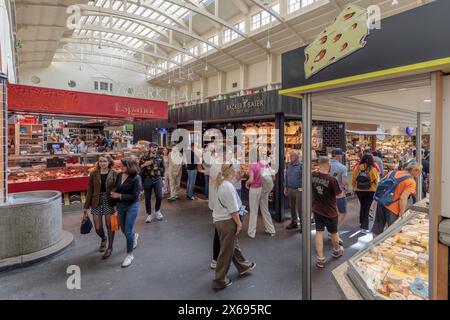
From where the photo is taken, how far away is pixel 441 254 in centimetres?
146

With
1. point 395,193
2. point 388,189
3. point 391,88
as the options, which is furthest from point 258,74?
point 391,88

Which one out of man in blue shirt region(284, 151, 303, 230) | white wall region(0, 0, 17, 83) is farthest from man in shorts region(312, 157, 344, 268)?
white wall region(0, 0, 17, 83)

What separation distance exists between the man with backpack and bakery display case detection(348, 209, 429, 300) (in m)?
0.95

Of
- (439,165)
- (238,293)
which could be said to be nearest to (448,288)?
(439,165)

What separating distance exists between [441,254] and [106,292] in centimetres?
319

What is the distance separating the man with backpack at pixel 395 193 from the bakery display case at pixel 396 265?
0.95 meters

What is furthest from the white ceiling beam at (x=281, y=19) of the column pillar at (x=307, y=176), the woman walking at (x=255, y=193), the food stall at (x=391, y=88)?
the column pillar at (x=307, y=176)

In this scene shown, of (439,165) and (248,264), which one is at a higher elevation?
(439,165)

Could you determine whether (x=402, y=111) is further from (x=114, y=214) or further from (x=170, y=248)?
(x=114, y=214)

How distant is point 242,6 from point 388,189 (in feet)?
39.6

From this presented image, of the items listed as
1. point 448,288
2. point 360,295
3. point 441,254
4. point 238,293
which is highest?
point 441,254

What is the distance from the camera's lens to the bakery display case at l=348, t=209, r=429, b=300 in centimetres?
177

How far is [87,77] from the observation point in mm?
19016

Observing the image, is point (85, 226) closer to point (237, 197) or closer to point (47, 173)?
point (237, 197)
